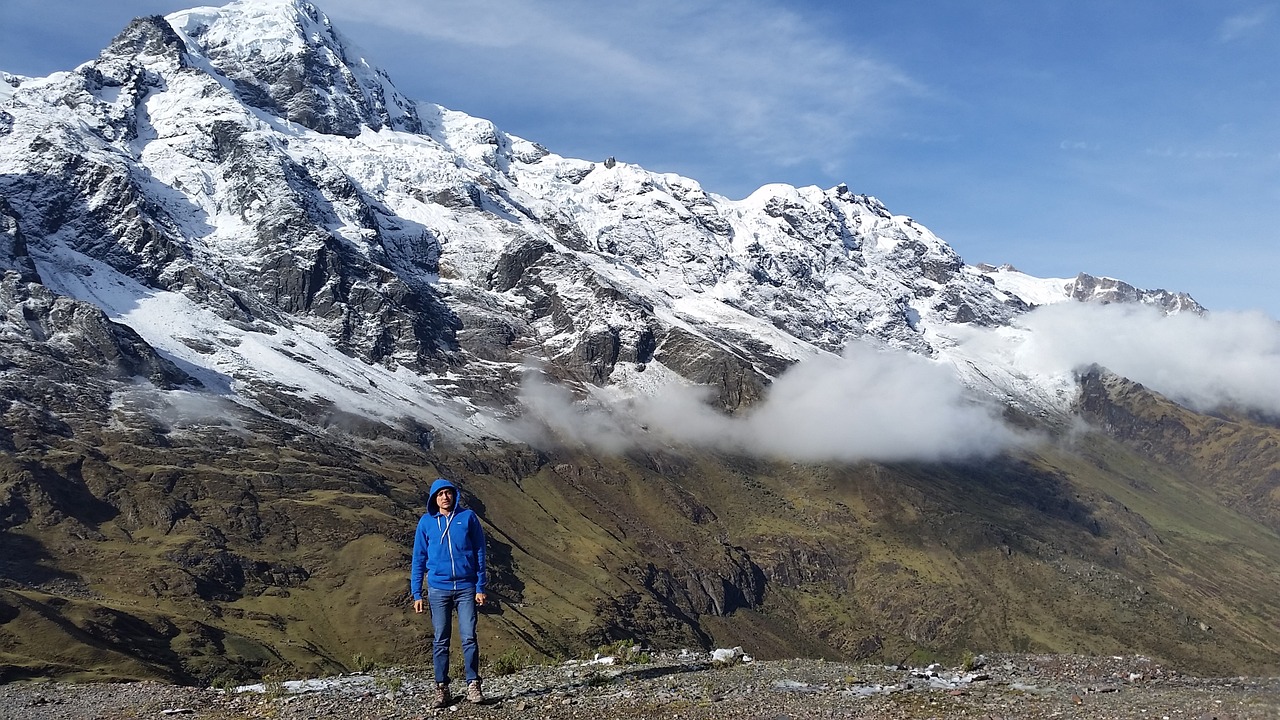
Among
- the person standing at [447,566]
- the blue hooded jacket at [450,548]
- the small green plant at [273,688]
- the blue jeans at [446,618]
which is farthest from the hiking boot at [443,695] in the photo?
the small green plant at [273,688]

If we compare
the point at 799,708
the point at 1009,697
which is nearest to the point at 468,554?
the point at 799,708

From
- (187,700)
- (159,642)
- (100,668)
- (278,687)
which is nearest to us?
(187,700)

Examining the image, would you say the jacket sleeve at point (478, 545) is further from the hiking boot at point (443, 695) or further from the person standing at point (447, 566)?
the hiking boot at point (443, 695)

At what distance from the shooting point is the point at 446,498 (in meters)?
23.4

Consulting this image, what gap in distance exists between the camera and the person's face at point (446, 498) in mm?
23322

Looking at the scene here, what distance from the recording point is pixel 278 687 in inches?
1251

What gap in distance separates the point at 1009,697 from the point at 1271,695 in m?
7.09

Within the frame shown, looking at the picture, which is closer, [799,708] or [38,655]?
[799,708]

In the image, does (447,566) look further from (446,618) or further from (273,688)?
(273,688)

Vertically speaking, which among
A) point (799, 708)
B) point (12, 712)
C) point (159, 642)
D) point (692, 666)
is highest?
point (799, 708)

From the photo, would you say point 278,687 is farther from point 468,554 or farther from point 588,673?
point 468,554

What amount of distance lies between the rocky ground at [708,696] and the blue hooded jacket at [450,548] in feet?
10.8

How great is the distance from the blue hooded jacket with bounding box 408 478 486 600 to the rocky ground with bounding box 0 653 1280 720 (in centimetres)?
330

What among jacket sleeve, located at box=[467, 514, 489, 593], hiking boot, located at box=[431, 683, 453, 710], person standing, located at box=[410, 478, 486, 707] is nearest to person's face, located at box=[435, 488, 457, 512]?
person standing, located at box=[410, 478, 486, 707]
